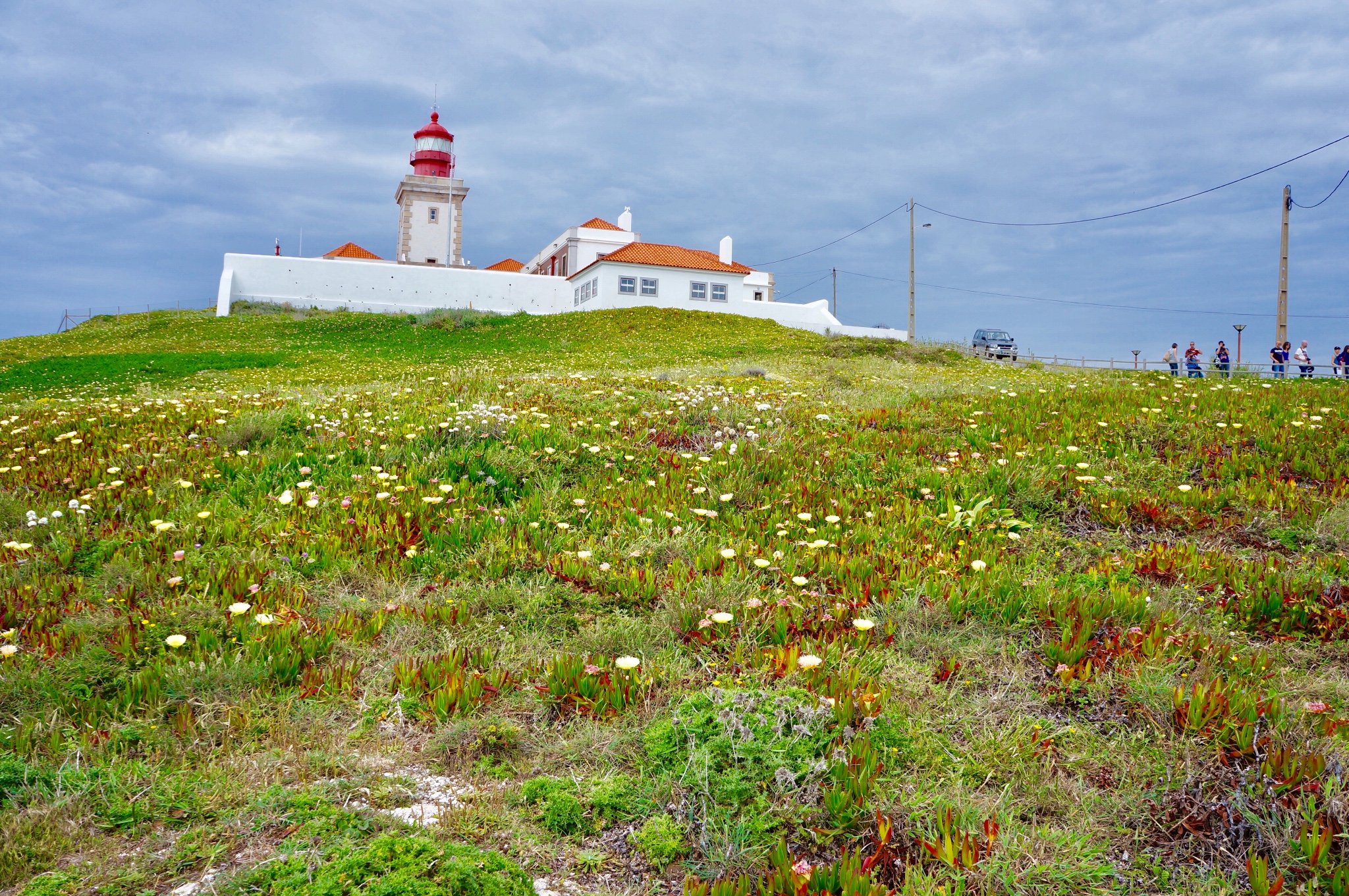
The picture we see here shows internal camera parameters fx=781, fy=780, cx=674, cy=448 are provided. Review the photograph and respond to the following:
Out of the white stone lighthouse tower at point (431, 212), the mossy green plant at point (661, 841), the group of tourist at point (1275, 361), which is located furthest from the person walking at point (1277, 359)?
the white stone lighthouse tower at point (431, 212)

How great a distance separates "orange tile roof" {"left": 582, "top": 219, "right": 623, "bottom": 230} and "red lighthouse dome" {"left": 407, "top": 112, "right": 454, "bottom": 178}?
12.1 m

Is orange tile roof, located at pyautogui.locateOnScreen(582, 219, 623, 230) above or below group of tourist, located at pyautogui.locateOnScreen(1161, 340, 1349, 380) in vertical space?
above

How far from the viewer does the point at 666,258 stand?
45.4m

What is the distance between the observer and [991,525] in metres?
6.13

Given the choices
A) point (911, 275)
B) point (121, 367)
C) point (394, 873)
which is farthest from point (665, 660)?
point (911, 275)

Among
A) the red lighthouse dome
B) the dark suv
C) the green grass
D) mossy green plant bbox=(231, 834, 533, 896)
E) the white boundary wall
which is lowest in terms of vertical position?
mossy green plant bbox=(231, 834, 533, 896)

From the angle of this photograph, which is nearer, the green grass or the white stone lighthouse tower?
the green grass

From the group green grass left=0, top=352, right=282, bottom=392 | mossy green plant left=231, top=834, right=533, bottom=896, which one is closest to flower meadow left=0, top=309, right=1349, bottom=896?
mossy green plant left=231, top=834, right=533, bottom=896

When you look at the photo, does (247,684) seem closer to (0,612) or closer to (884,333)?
(0,612)

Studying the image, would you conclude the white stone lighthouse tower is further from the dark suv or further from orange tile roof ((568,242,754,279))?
the dark suv

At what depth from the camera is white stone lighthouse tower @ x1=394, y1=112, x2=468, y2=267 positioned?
2190 inches

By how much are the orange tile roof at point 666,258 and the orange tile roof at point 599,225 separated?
7.63 metres

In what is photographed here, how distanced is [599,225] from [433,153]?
1442cm

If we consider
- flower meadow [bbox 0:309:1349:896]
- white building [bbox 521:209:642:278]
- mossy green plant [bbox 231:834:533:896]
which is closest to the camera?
mossy green plant [bbox 231:834:533:896]
